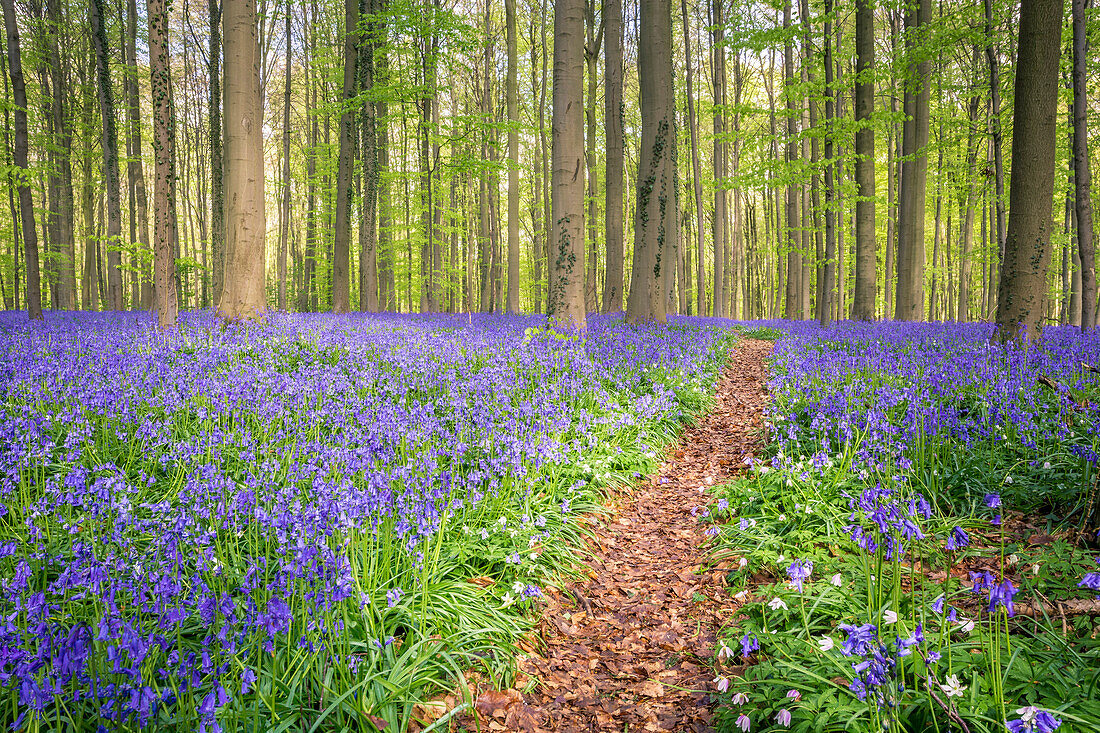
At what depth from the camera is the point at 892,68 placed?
44.7 ft

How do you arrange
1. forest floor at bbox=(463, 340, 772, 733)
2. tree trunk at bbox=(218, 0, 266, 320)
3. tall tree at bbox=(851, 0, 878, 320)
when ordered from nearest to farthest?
forest floor at bbox=(463, 340, 772, 733) < tree trunk at bbox=(218, 0, 266, 320) < tall tree at bbox=(851, 0, 878, 320)

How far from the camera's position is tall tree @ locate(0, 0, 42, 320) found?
11719mm

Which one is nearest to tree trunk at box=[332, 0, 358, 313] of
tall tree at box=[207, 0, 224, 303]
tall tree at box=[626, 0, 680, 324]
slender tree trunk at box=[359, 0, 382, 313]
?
slender tree trunk at box=[359, 0, 382, 313]

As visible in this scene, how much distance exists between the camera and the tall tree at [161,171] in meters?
8.74

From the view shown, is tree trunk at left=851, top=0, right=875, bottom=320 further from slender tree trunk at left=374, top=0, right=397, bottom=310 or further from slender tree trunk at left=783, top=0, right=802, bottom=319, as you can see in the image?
slender tree trunk at left=374, top=0, right=397, bottom=310

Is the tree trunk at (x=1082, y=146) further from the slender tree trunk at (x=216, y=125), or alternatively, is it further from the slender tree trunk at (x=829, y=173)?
the slender tree trunk at (x=216, y=125)

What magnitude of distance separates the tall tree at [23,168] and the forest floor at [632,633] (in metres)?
13.6

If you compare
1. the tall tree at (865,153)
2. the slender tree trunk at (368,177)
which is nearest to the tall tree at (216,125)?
the slender tree trunk at (368,177)

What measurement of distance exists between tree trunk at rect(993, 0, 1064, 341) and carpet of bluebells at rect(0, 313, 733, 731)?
513 centimetres

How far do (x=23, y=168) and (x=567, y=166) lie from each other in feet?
38.2

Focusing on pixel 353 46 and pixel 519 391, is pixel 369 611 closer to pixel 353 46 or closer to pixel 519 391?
pixel 519 391

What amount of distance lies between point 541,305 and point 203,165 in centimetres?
2274

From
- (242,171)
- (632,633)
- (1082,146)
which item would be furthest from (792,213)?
(632,633)

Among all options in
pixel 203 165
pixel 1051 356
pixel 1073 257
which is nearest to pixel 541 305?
pixel 203 165
